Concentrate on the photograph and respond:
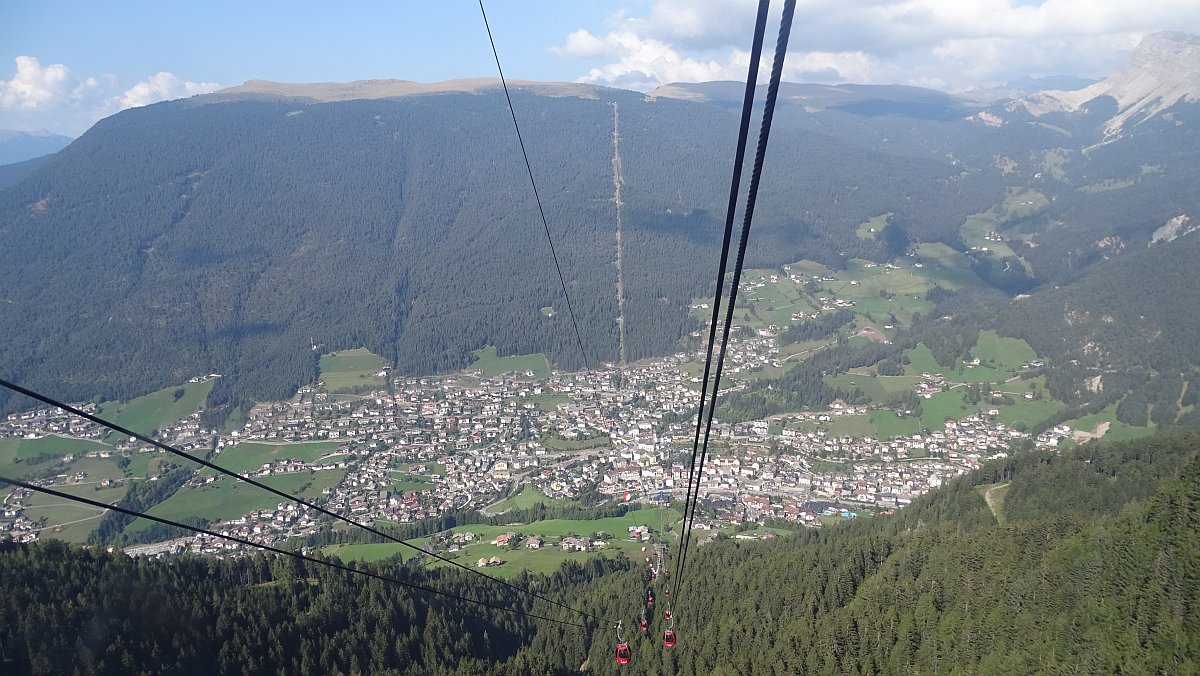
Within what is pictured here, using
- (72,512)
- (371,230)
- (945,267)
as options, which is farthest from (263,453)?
(945,267)

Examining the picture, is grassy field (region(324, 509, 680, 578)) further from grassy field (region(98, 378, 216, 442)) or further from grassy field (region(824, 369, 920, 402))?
grassy field (region(98, 378, 216, 442))

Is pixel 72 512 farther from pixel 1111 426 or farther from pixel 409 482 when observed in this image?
pixel 1111 426

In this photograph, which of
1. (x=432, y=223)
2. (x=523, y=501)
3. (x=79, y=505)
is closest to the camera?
(x=523, y=501)

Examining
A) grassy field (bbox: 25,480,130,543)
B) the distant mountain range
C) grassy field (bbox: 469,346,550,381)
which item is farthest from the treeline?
the distant mountain range

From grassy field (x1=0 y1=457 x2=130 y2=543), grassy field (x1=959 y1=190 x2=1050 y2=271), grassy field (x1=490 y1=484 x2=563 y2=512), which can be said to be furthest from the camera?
grassy field (x1=959 y1=190 x2=1050 y2=271)

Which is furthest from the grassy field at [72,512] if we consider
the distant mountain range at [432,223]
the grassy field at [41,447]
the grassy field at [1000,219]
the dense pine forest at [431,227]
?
the grassy field at [1000,219]

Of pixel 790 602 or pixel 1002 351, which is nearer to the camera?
pixel 790 602
